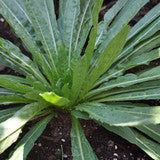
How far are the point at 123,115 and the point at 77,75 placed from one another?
1.03ft

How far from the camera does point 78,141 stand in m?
1.19

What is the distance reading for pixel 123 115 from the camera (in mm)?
941

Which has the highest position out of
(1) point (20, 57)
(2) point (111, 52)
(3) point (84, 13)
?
(3) point (84, 13)

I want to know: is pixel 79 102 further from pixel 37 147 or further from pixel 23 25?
pixel 23 25

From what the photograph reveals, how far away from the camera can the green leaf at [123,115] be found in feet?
2.78

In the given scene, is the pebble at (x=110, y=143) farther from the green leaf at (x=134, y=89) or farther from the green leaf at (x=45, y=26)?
the green leaf at (x=45, y=26)

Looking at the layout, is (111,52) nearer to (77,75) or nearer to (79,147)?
(77,75)

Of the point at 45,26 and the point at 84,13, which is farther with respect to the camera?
the point at 84,13

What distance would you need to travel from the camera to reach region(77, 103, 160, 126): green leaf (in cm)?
85

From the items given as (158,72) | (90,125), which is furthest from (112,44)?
(90,125)

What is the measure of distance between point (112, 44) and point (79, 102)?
1.63 ft

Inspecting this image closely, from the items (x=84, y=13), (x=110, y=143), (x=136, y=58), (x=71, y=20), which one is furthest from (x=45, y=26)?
(x=110, y=143)

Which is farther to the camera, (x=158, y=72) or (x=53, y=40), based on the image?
(x=53, y=40)

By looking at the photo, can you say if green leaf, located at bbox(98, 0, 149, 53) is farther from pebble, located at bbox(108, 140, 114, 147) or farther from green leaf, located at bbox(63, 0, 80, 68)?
pebble, located at bbox(108, 140, 114, 147)
